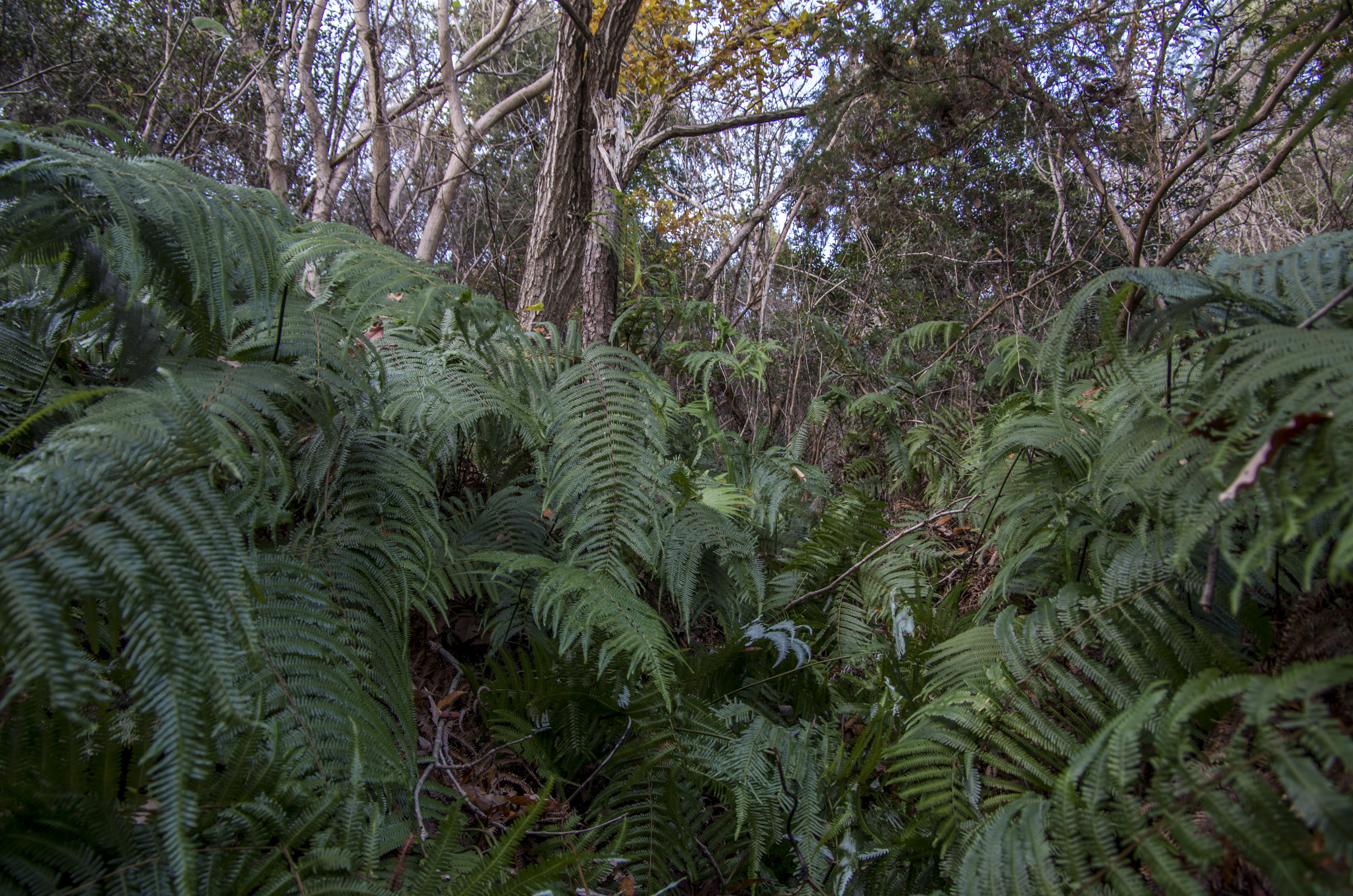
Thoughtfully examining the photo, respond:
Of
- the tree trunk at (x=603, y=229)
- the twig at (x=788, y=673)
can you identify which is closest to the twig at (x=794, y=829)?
the twig at (x=788, y=673)

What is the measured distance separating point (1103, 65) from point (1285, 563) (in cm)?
365

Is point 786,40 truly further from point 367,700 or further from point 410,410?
point 367,700

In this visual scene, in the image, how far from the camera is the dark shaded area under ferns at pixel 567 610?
65 centimetres

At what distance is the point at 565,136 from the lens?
8.95 ft

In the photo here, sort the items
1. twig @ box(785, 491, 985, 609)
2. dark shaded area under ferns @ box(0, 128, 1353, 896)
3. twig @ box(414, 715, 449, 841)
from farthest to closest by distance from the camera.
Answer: twig @ box(785, 491, 985, 609) < twig @ box(414, 715, 449, 841) < dark shaded area under ferns @ box(0, 128, 1353, 896)

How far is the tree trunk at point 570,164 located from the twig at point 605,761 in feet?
5.74

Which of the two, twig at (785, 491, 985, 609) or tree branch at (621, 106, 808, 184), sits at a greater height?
tree branch at (621, 106, 808, 184)

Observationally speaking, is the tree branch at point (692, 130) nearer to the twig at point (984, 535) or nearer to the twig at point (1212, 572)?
the twig at point (984, 535)

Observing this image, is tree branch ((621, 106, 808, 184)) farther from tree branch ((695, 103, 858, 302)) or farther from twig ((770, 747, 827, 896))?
twig ((770, 747, 827, 896))

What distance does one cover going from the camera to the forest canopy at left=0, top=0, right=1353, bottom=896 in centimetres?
67

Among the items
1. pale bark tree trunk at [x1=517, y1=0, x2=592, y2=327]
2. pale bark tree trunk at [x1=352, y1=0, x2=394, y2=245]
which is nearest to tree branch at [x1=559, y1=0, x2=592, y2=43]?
pale bark tree trunk at [x1=517, y1=0, x2=592, y2=327]

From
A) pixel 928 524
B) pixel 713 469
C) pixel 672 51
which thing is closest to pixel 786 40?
pixel 672 51

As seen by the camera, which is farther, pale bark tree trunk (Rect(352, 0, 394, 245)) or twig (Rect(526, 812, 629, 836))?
pale bark tree trunk (Rect(352, 0, 394, 245))

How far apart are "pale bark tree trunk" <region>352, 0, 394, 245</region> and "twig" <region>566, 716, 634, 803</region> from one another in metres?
3.86
